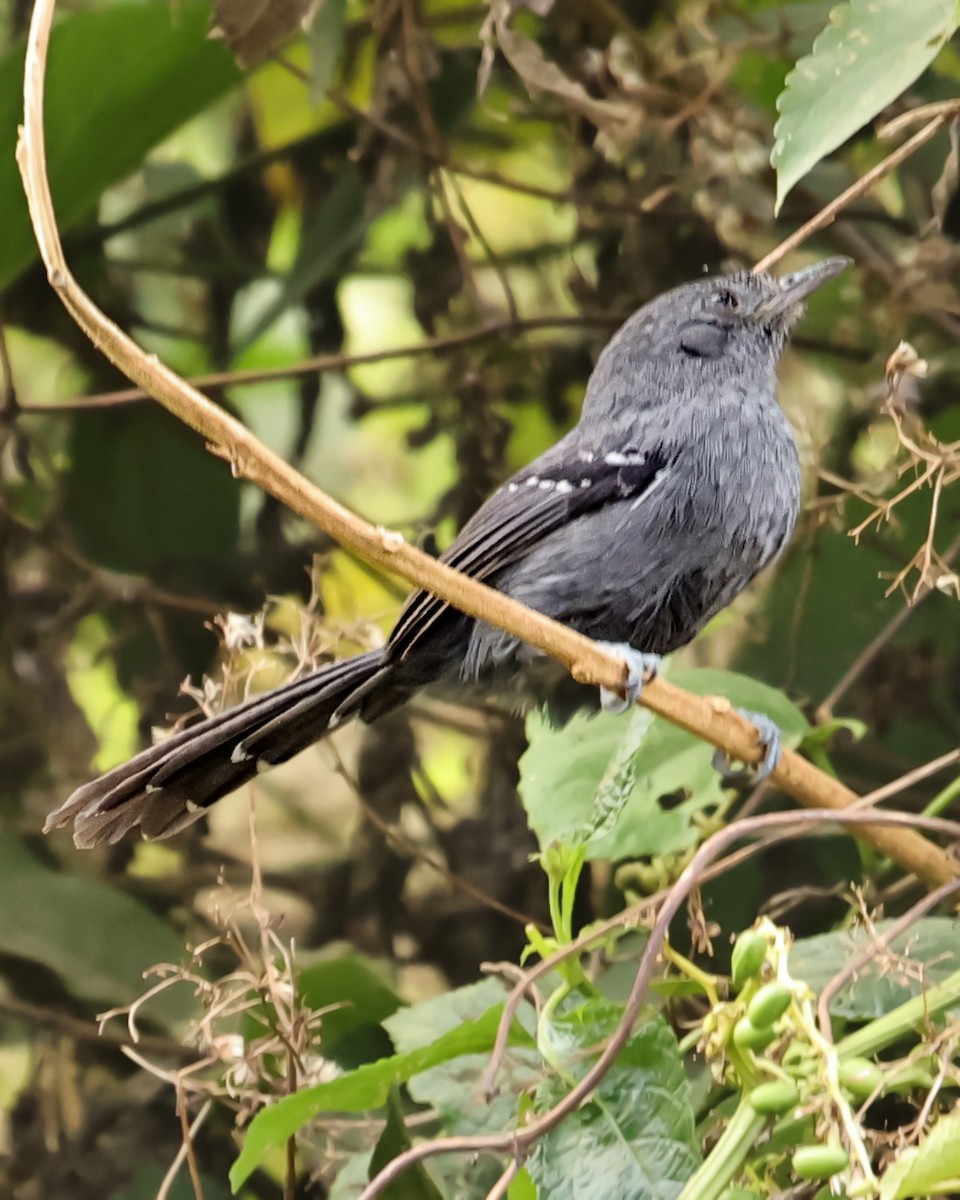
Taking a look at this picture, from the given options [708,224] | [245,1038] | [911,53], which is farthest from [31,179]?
[708,224]

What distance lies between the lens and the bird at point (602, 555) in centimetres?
145

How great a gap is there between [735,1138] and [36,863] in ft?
3.82

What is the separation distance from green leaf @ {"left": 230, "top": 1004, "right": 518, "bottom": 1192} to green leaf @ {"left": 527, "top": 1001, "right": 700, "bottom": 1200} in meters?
0.07

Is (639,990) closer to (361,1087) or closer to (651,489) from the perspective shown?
(361,1087)

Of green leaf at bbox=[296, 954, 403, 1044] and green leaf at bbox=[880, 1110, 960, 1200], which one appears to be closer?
green leaf at bbox=[880, 1110, 960, 1200]

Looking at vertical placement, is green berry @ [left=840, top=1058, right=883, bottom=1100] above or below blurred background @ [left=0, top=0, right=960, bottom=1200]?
below

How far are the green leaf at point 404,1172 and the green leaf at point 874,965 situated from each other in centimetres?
40

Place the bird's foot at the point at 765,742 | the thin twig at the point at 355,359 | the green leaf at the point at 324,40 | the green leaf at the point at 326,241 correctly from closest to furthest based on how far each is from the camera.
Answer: the bird's foot at the point at 765,742 < the green leaf at the point at 324,40 < the thin twig at the point at 355,359 < the green leaf at the point at 326,241

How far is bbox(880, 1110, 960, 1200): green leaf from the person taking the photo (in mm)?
842

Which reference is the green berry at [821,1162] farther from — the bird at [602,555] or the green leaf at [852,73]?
the green leaf at [852,73]

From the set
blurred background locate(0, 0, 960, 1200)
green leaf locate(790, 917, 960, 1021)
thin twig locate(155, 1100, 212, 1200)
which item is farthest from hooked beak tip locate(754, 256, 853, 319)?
thin twig locate(155, 1100, 212, 1200)

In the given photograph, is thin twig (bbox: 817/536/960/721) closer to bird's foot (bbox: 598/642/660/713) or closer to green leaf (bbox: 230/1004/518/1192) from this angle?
bird's foot (bbox: 598/642/660/713)

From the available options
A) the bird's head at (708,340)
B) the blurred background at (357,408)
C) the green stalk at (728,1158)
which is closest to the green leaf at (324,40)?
the blurred background at (357,408)

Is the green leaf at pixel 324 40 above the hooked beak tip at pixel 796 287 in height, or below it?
above
